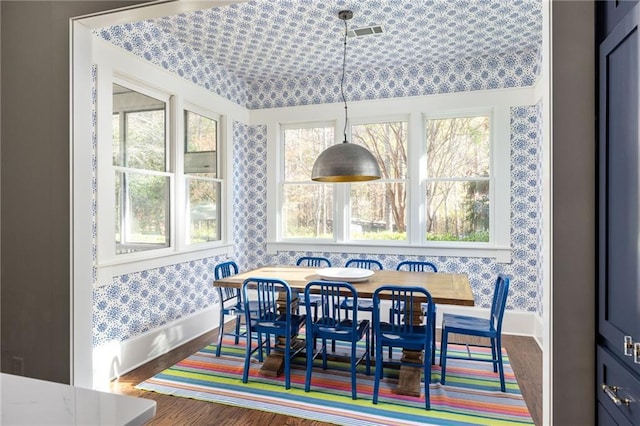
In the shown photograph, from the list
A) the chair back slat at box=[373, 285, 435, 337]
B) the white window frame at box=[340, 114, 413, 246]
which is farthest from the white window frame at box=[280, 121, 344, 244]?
the chair back slat at box=[373, 285, 435, 337]

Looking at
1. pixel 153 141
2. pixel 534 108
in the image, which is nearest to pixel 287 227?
pixel 153 141

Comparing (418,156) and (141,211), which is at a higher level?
(418,156)

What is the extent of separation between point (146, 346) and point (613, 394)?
340 centimetres

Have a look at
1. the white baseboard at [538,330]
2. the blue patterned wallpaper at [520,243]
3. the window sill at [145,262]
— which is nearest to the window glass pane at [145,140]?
the window sill at [145,262]

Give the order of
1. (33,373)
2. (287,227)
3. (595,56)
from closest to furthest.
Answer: (595,56)
(33,373)
(287,227)

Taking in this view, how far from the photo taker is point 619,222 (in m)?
1.16

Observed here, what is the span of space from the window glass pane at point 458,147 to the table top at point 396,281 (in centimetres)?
151

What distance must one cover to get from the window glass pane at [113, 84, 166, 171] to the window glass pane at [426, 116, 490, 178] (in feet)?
9.67

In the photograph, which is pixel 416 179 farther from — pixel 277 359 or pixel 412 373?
pixel 277 359

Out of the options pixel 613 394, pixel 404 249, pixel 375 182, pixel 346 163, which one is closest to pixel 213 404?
pixel 346 163

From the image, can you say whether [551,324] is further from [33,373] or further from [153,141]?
[153,141]

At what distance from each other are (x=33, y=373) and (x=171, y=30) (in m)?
2.99

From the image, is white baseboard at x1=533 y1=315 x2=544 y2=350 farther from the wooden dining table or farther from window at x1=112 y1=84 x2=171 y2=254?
window at x1=112 y1=84 x2=171 y2=254

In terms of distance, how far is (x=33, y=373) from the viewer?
2062 mm
